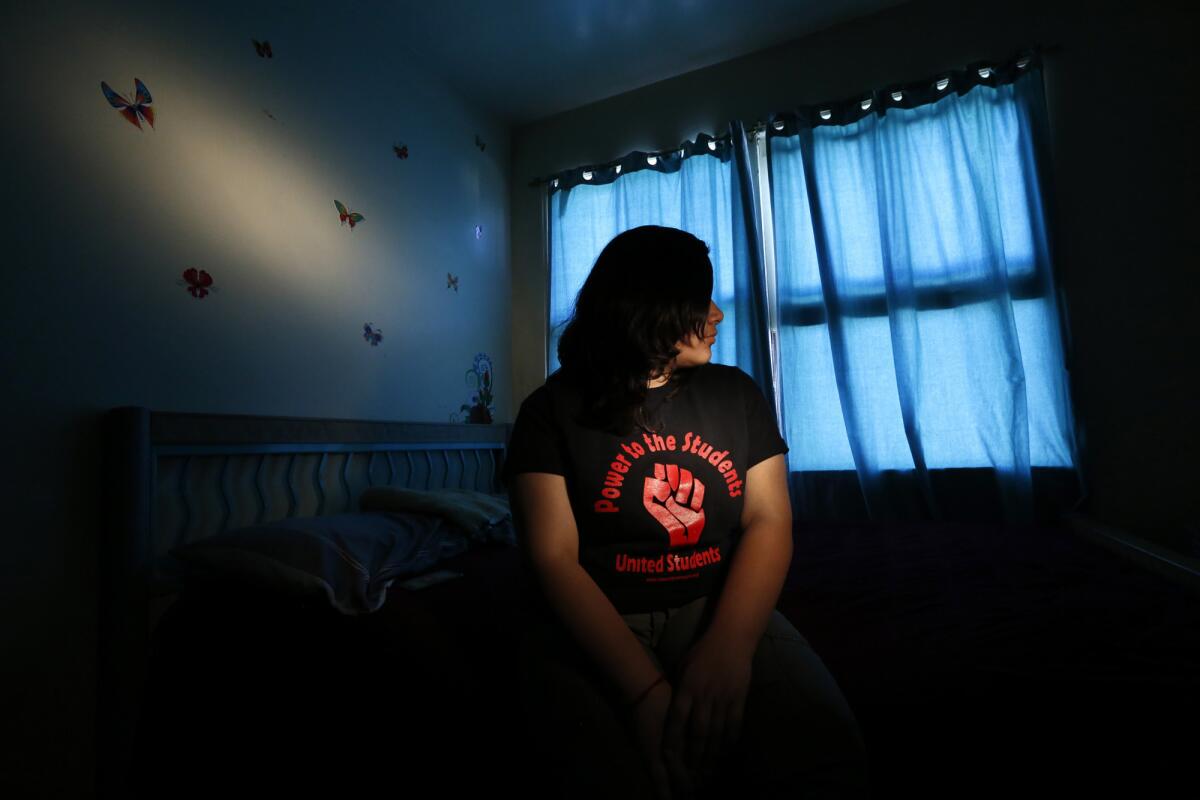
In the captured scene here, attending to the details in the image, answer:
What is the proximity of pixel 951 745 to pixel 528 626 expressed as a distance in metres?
0.62

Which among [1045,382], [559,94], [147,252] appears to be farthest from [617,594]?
[559,94]

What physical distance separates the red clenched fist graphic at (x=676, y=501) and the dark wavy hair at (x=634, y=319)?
8 centimetres

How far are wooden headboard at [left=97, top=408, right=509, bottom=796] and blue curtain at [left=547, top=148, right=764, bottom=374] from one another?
109cm

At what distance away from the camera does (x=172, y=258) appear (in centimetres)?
165

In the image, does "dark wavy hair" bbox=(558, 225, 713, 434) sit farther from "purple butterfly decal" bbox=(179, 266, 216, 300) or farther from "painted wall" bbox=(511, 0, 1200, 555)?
"painted wall" bbox=(511, 0, 1200, 555)

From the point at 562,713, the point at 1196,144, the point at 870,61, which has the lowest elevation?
the point at 562,713

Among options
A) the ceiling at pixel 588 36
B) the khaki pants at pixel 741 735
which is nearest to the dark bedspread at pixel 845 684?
the khaki pants at pixel 741 735

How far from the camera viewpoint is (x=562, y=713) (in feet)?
2.26

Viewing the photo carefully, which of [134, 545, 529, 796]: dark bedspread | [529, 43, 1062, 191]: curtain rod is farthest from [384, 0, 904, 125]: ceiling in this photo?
[134, 545, 529, 796]: dark bedspread

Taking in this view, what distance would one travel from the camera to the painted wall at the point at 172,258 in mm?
1331

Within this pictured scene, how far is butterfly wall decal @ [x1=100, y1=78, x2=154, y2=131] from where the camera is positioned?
152cm

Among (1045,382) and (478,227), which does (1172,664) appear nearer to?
(1045,382)

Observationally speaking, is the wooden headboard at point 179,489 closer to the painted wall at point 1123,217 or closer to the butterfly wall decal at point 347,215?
the butterfly wall decal at point 347,215

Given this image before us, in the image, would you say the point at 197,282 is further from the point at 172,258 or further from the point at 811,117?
the point at 811,117
